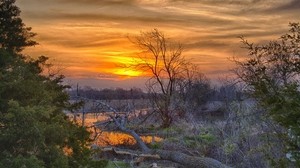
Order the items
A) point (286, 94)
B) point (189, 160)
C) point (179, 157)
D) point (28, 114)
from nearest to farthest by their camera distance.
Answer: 1. point (286, 94)
2. point (28, 114)
3. point (189, 160)
4. point (179, 157)

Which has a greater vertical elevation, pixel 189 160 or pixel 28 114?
pixel 28 114

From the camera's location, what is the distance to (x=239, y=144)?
51.9 ft

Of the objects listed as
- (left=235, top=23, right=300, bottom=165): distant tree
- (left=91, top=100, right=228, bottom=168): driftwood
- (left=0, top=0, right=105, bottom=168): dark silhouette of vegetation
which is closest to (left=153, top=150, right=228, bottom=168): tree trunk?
(left=91, top=100, right=228, bottom=168): driftwood

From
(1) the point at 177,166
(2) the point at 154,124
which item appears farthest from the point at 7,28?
(2) the point at 154,124

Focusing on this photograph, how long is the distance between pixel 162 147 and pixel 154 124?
1050 cm

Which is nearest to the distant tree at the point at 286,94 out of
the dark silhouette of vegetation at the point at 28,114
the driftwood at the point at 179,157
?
the dark silhouette of vegetation at the point at 28,114

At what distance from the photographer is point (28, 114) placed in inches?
325

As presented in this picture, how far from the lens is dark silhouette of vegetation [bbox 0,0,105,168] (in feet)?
27.8

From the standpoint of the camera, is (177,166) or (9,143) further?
(177,166)

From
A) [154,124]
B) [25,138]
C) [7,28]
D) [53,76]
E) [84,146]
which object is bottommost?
[154,124]

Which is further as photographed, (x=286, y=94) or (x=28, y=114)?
(x=28, y=114)

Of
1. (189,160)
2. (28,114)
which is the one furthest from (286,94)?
(189,160)

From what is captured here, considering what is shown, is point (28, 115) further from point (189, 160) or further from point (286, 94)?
point (189, 160)

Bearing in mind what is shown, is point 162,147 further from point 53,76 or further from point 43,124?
point 43,124
